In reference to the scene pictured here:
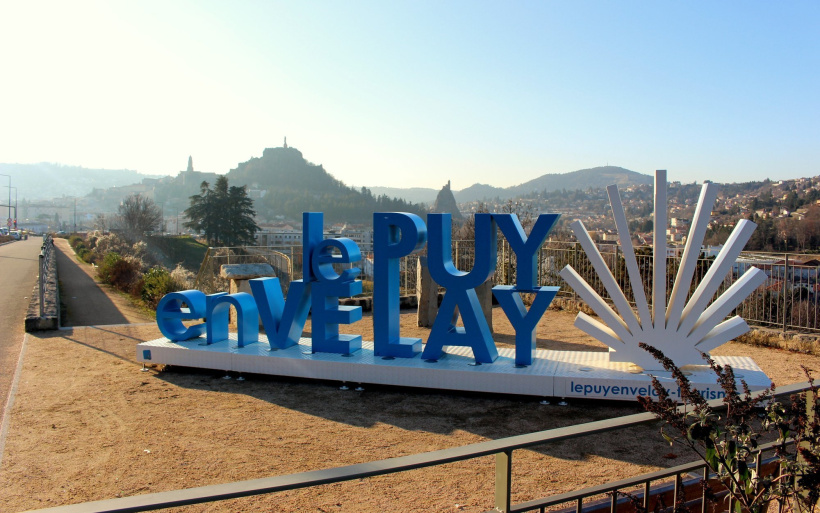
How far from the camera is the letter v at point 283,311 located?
9.86m

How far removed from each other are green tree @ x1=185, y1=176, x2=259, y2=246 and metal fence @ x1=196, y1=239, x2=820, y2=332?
1617 inches

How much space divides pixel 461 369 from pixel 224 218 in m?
57.0

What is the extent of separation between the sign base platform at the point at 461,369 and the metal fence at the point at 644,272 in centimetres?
209

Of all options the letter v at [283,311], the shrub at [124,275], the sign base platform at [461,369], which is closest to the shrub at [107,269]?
the shrub at [124,275]

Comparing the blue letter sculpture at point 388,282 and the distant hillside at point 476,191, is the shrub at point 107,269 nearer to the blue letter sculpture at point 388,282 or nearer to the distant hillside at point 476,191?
the blue letter sculpture at point 388,282

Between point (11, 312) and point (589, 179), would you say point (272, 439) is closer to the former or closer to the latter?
point (11, 312)

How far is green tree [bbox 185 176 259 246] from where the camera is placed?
61.6 meters

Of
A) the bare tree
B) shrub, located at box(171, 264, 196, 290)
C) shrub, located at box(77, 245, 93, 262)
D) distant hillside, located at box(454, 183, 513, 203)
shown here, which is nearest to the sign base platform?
shrub, located at box(171, 264, 196, 290)

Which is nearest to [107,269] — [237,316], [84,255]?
[84,255]

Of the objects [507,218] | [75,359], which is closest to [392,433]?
[507,218]

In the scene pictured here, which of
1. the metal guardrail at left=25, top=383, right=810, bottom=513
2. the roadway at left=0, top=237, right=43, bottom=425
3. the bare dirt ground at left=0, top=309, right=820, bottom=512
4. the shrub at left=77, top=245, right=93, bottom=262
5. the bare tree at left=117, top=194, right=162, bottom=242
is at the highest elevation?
the bare tree at left=117, top=194, right=162, bottom=242

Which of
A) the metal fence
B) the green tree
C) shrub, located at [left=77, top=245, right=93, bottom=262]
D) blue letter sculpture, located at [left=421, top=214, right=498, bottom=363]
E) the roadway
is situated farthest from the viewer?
the green tree

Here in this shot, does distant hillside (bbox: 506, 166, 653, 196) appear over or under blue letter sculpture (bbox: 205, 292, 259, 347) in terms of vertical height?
over

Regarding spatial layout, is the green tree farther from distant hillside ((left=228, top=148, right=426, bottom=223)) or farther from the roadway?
the roadway
